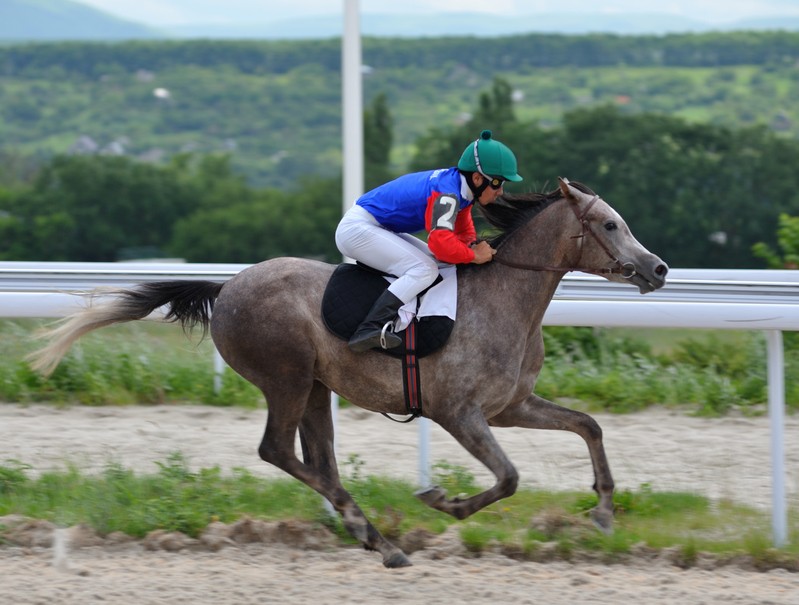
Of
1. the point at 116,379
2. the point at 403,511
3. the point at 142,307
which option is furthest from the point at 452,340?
the point at 116,379

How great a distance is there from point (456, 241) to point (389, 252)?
323 mm

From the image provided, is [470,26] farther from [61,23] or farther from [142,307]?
[142,307]

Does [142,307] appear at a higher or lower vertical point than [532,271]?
lower

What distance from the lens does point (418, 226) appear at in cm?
505

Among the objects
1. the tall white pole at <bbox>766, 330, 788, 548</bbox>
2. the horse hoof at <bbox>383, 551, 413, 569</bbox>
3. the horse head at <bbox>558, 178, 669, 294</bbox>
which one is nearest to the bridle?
the horse head at <bbox>558, 178, 669, 294</bbox>

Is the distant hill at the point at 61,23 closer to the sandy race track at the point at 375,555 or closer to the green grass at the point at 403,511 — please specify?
the sandy race track at the point at 375,555

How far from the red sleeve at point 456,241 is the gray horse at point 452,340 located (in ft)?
0.46

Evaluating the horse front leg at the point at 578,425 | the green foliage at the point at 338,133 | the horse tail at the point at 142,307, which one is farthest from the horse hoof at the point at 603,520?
the green foliage at the point at 338,133

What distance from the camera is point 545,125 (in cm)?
4406

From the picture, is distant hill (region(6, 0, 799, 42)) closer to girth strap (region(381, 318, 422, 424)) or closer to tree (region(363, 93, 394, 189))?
tree (region(363, 93, 394, 189))

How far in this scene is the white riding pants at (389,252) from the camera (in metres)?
4.89

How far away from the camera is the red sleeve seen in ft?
15.6

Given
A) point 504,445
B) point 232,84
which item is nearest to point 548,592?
point 504,445

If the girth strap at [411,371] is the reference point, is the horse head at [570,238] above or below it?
above
